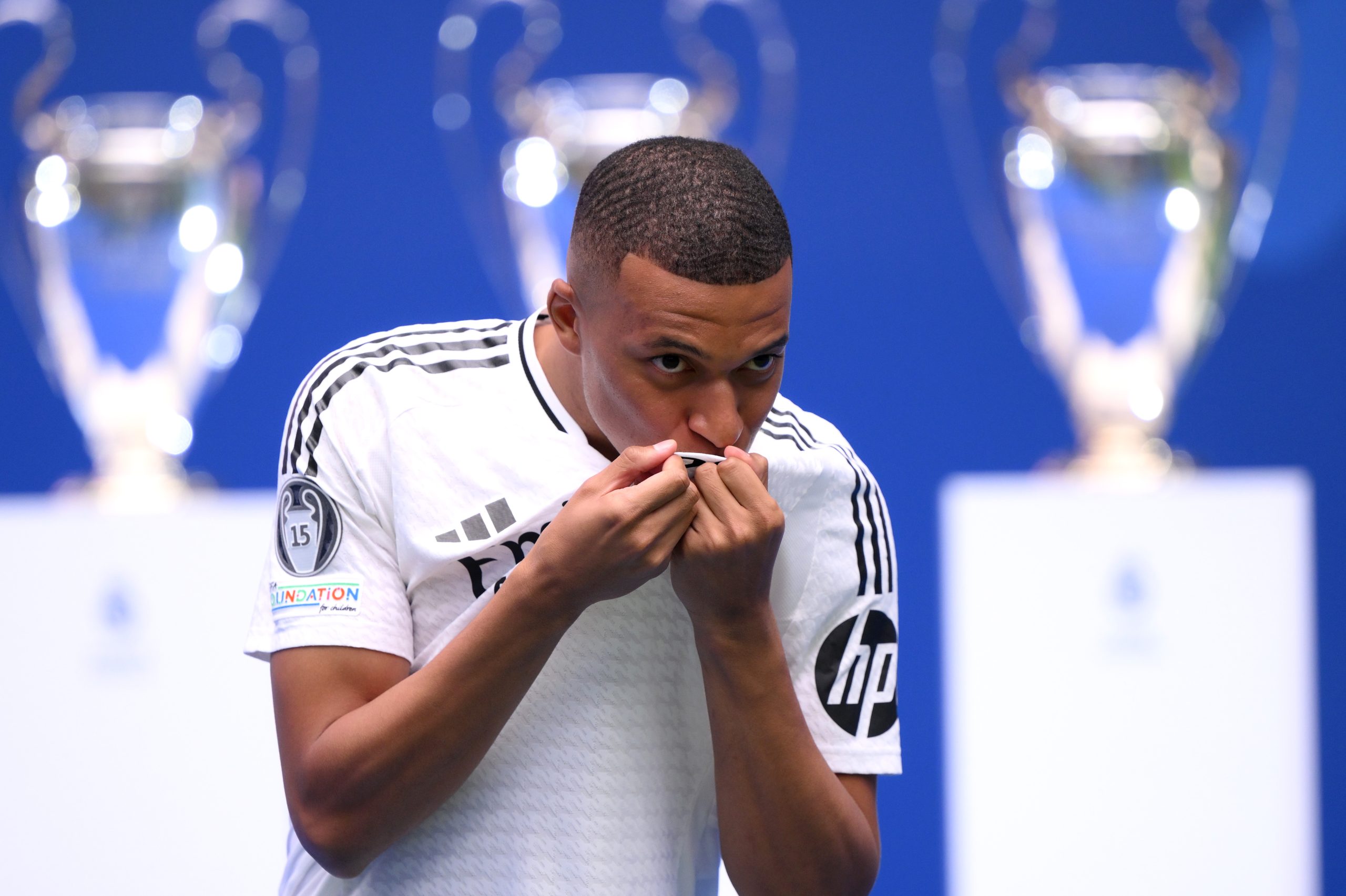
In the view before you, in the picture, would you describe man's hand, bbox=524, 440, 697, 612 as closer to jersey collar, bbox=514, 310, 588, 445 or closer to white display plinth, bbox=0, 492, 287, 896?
jersey collar, bbox=514, 310, 588, 445

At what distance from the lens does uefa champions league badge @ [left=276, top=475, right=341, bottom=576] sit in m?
0.92

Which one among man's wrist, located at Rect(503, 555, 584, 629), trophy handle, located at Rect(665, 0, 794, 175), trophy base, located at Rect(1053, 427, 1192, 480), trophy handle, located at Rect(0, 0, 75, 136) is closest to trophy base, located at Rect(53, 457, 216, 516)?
trophy handle, located at Rect(0, 0, 75, 136)

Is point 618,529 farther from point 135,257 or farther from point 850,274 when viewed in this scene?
point 850,274

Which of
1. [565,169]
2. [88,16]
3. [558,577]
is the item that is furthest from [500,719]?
[88,16]

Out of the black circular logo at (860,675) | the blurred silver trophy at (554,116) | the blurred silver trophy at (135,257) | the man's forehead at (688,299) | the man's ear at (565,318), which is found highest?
the blurred silver trophy at (554,116)

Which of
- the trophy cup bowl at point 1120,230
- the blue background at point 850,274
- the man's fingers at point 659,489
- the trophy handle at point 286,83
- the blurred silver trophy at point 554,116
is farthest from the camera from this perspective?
the blue background at point 850,274

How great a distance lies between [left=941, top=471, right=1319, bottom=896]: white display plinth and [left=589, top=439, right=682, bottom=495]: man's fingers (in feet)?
3.27

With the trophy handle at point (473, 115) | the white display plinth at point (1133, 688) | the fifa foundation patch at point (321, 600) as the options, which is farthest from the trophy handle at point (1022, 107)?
the fifa foundation patch at point (321, 600)

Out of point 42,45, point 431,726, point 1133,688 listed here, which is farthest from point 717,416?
point 42,45

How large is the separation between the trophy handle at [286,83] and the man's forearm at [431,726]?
131 cm

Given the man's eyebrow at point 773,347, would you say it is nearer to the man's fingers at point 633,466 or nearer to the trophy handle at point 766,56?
the man's fingers at point 633,466

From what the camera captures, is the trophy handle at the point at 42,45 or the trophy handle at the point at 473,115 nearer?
the trophy handle at the point at 42,45

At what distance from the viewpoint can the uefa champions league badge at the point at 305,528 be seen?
923 millimetres

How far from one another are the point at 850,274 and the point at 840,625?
53.2 inches
